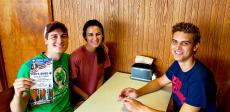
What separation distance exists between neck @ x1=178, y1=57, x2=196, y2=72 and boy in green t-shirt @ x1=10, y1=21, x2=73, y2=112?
833mm

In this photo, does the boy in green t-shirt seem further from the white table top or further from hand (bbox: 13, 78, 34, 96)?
the white table top

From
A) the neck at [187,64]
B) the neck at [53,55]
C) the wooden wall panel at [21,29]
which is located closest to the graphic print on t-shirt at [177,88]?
the neck at [187,64]

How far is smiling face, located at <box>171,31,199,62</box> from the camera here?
1374mm

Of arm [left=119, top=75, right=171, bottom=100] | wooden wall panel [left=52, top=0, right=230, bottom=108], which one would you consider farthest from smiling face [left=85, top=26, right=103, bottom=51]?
arm [left=119, top=75, right=171, bottom=100]

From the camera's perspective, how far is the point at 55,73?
5.22 feet

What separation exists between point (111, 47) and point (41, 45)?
0.87 meters

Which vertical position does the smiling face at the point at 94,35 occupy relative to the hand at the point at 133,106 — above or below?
above

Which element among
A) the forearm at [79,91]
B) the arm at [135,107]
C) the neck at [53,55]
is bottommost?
the forearm at [79,91]

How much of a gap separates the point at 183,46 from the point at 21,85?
0.99 meters

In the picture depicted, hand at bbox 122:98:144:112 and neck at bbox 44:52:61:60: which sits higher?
neck at bbox 44:52:61:60

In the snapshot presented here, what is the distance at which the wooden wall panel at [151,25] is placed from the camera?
1855 millimetres

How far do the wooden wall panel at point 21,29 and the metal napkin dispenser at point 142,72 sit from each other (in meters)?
1.13

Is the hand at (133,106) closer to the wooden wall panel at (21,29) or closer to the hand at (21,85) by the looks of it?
the hand at (21,85)

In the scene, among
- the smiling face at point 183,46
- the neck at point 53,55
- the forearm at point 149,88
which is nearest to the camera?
the smiling face at point 183,46
